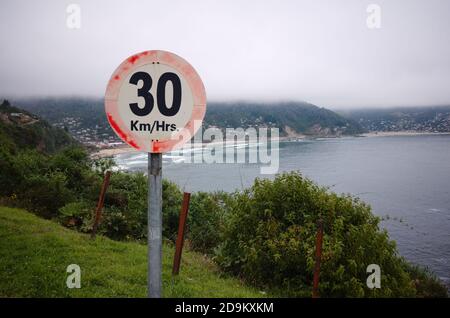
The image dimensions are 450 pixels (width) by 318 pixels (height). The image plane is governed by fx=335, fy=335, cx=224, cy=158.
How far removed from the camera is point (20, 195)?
11.3 m

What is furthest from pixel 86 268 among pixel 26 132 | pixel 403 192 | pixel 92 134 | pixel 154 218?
pixel 92 134

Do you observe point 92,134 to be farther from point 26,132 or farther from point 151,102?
point 151,102

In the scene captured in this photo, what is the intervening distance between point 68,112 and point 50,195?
661ft

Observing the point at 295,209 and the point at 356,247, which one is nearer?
the point at 356,247

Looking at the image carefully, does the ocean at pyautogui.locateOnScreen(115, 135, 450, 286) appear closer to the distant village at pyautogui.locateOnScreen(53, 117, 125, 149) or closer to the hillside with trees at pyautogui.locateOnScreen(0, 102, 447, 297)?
the hillside with trees at pyautogui.locateOnScreen(0, 102, 447, 297)

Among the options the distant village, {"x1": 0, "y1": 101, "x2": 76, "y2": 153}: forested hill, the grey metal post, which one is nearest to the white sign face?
the grey metal post

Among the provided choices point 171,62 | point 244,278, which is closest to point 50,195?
point 244,278

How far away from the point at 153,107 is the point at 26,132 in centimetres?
6221

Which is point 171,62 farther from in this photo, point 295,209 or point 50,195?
point 50,195

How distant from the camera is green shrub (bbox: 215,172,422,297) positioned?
21.6 feet

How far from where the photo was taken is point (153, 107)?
101 inches

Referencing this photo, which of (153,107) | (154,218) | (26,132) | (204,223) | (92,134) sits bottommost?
(204,223)

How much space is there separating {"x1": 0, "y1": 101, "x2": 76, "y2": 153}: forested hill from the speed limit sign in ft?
135

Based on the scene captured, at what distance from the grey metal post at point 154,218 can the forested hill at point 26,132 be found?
41.2 m
